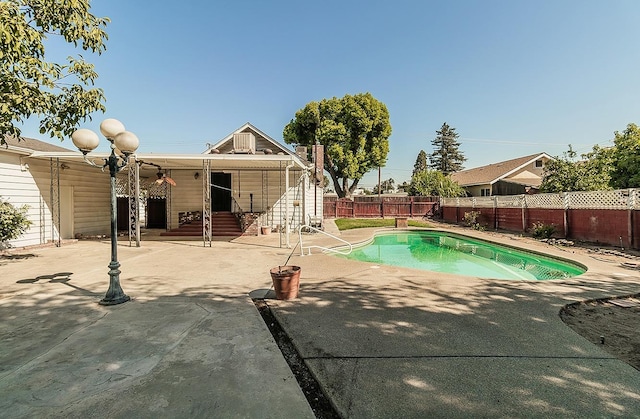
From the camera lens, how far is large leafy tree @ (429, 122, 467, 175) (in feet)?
174

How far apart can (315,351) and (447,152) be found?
56.2 m

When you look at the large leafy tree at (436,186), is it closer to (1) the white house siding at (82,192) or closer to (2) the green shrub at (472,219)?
(2) the green shrub at (472,219)

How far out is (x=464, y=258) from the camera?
34.6 ft

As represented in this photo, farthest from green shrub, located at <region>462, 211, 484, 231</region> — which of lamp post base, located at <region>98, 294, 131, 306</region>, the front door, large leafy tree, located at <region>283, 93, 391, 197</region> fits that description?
lamp post base, located at <region>98, 294, 131, 306</region>

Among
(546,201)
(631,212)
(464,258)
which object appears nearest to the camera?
(631,212)

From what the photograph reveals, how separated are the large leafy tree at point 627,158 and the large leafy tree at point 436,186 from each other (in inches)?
380

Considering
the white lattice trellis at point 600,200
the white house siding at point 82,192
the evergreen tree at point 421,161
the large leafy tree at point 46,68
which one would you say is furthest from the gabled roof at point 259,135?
the evergreen tree at point 421,161

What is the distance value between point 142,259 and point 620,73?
52.3ft

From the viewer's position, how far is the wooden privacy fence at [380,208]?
24453mm

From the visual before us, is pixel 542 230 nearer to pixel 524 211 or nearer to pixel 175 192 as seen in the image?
pixel 524 211

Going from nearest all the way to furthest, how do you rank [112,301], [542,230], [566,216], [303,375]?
[303,375] → [112,301] → [566,216] → [542,230]

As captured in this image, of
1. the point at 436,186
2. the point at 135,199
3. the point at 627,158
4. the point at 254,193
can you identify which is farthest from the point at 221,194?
the point at 627,158

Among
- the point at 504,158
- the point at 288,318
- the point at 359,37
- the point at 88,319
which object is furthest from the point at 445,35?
the point at 504,158

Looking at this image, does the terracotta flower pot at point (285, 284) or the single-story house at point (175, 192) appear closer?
the terracotta flower pot at point (285, 284)
